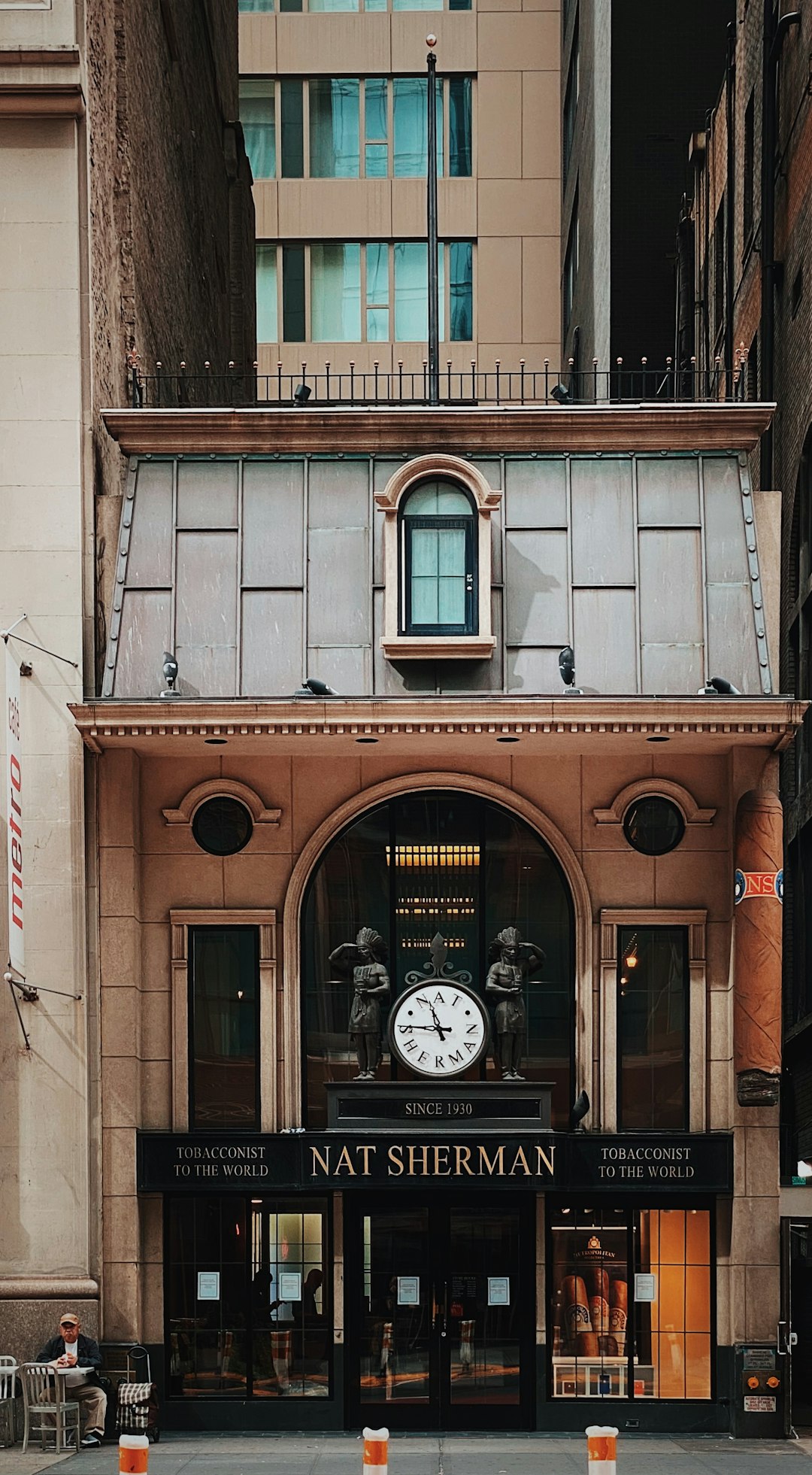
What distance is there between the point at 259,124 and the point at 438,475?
30.9 m

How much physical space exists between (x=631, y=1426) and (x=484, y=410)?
1204cm

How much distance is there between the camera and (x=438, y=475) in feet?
76.0

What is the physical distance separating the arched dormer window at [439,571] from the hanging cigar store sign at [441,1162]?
595 centimetres

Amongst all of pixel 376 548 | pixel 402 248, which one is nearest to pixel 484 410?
pixel 376 548

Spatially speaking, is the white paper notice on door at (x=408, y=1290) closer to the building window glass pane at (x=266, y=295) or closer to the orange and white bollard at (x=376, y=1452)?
the orange and white bollard at (x=376, y=1452)

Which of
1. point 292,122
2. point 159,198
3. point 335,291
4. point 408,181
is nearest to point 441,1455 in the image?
point 159,198

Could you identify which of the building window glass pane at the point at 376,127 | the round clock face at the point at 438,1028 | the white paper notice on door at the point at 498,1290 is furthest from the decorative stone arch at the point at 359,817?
the building window glass pane at the point at 376,127

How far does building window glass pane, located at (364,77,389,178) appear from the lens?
49875mm

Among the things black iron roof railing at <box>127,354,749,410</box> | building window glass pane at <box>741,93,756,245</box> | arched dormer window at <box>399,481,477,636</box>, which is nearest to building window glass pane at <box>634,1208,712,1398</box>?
arched dormer window at <box>399,481,477,636</box>

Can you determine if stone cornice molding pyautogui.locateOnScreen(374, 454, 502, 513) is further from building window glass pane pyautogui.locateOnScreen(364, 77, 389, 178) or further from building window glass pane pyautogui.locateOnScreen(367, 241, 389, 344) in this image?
building window glass pane pyautogui.locateOnScreen(364, 77, 389, 178)

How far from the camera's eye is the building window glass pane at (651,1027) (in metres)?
22.8

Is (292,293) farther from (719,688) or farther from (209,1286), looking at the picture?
(209,1286)

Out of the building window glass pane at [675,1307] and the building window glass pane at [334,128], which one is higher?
the building window glass pane at [334,128]

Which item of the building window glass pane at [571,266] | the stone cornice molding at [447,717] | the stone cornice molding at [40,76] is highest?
the building window glass pane at [571,266]
